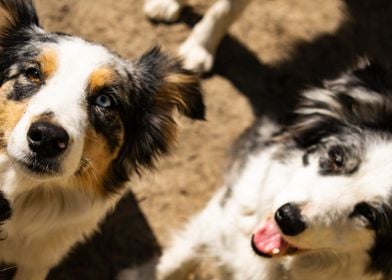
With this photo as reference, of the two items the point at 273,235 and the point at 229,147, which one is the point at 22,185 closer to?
the point at 273,235

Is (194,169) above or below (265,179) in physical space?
below

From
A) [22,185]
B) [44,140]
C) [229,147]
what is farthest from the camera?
[229,147]

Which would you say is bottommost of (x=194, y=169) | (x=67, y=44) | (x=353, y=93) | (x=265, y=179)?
(x=194, y=169)

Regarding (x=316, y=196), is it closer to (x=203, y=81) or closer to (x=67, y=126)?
(x=67, y=126)

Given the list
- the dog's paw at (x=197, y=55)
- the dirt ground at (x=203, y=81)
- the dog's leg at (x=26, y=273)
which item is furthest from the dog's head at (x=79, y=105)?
the dog's paw at (x=197, y=55)

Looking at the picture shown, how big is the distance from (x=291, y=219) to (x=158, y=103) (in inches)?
37.5

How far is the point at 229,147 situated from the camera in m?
4.43

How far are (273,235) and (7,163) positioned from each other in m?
1.40

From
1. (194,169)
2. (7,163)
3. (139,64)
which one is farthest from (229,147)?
(7,163)

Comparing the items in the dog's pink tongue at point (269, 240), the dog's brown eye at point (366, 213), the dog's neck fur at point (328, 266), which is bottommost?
the dog's neck fur at point (328, 266)

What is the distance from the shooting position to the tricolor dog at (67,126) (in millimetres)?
2594

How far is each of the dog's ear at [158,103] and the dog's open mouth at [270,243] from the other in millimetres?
677

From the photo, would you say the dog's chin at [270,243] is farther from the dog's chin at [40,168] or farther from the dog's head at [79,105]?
the dog's chin at [40,168]

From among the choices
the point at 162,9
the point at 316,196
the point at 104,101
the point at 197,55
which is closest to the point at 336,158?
the point at 316,196
